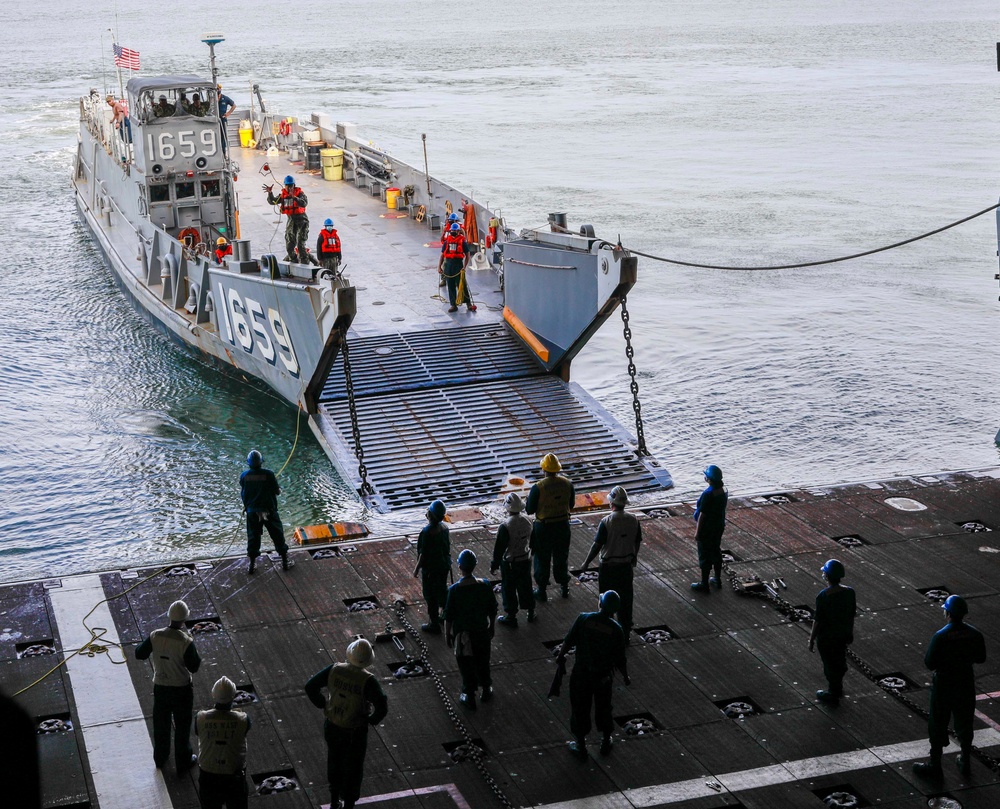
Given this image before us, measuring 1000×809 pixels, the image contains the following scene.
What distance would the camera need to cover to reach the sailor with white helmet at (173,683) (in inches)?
321

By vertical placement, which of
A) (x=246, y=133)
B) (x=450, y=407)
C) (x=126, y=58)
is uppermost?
(x=126, y=58)

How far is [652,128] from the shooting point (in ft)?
177

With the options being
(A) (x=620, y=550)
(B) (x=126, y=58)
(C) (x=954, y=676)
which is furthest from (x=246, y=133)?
(C) (x=954, y=676)

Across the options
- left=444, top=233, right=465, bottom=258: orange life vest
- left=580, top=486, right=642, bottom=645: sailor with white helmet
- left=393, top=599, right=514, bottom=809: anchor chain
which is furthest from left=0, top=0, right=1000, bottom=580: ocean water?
left=580, top=486, right=642, bottom=645: sailor with white helmet

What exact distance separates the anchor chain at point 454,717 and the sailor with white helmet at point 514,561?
2.68ft

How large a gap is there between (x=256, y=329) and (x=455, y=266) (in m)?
3.36

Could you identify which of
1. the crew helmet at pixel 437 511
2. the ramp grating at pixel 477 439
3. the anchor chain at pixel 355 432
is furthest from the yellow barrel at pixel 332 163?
the crew helmet at pixel 437 511

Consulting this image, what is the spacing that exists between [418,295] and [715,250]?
500 inches

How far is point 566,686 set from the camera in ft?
32.0

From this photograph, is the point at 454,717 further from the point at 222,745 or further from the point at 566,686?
the point at 222,745

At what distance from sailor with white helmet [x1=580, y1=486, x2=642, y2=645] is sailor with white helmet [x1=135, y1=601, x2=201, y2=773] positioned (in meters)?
3.58

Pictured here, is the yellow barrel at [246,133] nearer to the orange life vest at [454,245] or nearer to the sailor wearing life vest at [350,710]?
the orange life vest at [454,245]

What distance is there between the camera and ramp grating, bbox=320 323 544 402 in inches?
710

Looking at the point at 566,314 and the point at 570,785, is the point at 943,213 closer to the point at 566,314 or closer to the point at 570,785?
the point at 566,314
